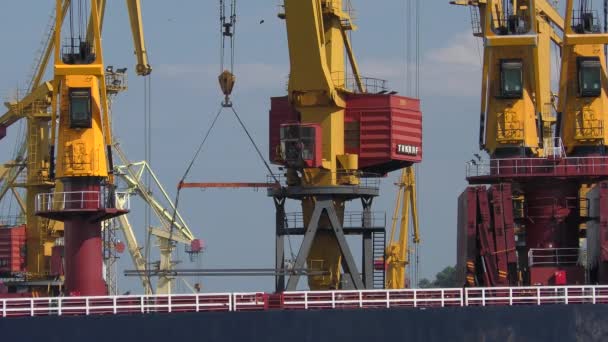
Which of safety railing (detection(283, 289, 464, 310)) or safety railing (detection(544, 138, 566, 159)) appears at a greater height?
safety railing (detection(544, 138, 566, 159))

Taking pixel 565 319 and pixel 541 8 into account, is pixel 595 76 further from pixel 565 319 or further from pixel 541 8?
pixel 541 8

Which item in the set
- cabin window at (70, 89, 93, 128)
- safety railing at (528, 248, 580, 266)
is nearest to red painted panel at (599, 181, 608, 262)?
safety railing at (528, 248, 580, 266)

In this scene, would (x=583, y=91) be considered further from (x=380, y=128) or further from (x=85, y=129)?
(x=85, y=129)

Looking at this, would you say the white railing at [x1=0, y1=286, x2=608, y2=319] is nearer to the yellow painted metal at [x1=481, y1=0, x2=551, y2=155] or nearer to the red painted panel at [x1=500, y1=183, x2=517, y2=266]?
the red painted panel at [x1=500, y1=183, x2=517, y2=266]

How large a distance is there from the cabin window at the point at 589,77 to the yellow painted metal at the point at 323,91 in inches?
416

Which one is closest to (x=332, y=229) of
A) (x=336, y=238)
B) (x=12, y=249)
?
(x=336, y=238)

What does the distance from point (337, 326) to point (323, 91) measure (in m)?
16.7

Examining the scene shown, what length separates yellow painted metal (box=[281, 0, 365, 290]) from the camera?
77.9 meters

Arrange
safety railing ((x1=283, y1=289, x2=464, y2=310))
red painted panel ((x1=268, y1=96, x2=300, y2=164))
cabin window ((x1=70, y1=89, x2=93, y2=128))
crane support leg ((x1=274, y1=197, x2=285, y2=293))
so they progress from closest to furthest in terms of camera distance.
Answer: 1. safety railing ((x1=283, y1=289, x2=464, y2=310))
2. cabin window ((x1=70, y1=89, x2=93, y2=128))
3. crane support leg ((x1=274, y1=197, x2=285, y2=293))
4. red painted panel ((x1=268, y1=96, x2=300, y2=164))

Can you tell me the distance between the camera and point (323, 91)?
79.2m

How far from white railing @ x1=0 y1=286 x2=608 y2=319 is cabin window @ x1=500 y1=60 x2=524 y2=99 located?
34.7ft

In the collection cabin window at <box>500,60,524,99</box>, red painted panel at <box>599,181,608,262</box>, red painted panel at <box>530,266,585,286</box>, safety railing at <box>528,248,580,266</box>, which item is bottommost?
red painted panel at <box>530,266,585,286</box>

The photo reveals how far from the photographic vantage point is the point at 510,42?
74500mm

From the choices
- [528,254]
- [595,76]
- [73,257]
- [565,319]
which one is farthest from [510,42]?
[73,257]
